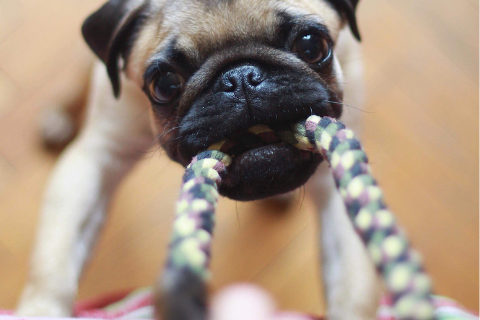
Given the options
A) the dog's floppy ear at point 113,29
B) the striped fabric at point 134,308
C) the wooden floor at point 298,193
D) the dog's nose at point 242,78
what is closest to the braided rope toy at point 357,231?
the dog's nose at point 242,78

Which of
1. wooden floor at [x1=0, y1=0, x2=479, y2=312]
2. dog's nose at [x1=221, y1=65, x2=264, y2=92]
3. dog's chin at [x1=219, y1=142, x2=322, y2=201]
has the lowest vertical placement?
wooden floor at [x1=0, y1=0, x2=479, y2=312]

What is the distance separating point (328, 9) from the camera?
1398mm

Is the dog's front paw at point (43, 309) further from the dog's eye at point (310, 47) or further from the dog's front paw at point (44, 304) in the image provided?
the dog's eye at point (310, 47)

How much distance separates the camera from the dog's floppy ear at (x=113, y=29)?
1418 mm

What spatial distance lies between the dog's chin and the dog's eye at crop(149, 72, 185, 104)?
1.17 feet

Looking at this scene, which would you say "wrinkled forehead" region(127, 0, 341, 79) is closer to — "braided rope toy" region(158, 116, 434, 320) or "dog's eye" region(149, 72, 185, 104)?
"dog's eye" region(149, 72, 185, 104)

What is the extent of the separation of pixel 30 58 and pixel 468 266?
2.85 m

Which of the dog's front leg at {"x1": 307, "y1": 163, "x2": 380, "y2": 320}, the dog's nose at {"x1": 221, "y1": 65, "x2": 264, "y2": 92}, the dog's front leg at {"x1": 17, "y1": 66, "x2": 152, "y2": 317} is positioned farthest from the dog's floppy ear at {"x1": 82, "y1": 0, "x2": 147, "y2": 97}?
the dog's front leg at {"x1": 307, "y1": 163, "x2": 380, "y2": 320}

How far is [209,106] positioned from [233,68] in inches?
5.2

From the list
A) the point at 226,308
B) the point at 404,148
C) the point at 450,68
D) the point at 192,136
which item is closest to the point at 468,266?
the point at 404,148

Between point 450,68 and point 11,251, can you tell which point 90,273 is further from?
point 450,68

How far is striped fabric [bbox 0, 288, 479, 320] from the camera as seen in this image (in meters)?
1.31

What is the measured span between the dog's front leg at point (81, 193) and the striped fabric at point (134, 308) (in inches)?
4.7

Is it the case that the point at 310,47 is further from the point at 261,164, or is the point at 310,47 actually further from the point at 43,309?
the point at 43,309
